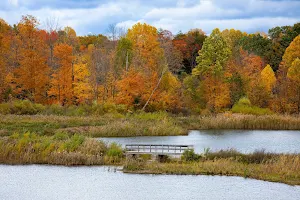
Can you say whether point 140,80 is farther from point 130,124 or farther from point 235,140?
point 235,140

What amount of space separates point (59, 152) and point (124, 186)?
8.26 meters

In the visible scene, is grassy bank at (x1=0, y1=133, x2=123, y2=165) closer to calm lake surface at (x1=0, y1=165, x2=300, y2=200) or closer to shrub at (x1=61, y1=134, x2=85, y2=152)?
shrub at (x1=61, y1=134, x2=85, y2=152)

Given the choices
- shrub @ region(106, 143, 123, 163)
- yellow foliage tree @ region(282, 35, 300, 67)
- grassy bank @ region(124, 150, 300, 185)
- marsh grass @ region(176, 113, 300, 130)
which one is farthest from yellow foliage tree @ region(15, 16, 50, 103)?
yellow foliage tree @ region(282, 35, 300, 67)

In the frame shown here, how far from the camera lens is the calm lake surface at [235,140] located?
47.1 metres

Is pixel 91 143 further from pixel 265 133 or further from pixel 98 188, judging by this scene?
pixel 265 133

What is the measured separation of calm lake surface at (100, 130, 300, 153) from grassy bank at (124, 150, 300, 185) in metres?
6.38

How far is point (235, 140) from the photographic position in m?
52.4

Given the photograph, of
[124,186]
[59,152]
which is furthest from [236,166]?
[59,152]

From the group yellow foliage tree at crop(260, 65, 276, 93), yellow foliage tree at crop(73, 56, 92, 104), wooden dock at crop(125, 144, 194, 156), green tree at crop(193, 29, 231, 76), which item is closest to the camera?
wooden dock at crop(125, 144, 194, 156)

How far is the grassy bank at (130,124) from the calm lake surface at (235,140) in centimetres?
183

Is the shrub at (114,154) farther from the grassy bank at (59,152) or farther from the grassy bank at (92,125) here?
the grassy bank at (92,125)

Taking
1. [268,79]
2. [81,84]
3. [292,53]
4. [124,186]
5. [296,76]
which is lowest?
[124,186]

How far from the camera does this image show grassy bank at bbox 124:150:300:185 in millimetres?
33688

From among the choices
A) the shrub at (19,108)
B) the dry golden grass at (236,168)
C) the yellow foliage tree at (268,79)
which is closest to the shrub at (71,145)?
the dry golden grass at (236,168)
